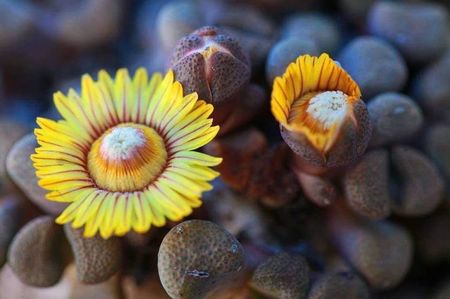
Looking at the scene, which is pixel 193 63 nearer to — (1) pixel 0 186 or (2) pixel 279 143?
(2) pixel 279 143

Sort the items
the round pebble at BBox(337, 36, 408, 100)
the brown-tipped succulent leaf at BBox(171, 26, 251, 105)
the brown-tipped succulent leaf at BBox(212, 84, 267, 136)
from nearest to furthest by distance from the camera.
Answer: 1. the brown-tipped succulent leaf at BBox(171, 26, 251, 105)
2. the brown-tipped succulent leaf at BBox(212, 84, 267, 136)
3. the round pebble at BBox(337, 36, 408, 100)

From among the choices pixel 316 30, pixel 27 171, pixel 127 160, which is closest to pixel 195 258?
pixel 127 160

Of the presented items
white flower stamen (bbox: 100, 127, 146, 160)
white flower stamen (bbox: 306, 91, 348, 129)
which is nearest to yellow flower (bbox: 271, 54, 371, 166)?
white flower stamen (bbox: 306, 91, 348, 129)

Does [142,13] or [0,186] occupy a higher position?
[142,13]

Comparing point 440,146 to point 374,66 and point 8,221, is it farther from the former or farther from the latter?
point 8,221

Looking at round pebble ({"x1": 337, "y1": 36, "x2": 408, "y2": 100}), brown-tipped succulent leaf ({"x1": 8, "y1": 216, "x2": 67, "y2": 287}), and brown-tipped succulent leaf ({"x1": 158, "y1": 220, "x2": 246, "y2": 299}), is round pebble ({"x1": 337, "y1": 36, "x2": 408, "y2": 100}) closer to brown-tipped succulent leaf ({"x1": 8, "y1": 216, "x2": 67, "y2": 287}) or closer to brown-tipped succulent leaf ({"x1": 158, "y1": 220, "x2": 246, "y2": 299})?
brown-tipped succulent leaf ({"x1": 158, "y1": 220, "x2": 246, "y2": 299})

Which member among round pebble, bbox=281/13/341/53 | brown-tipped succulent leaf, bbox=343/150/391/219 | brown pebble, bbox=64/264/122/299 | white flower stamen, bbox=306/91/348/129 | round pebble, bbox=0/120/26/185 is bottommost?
brown pebble, bbox=64/264/122/299

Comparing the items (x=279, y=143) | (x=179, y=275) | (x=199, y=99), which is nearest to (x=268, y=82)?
(x=279, y=143)
